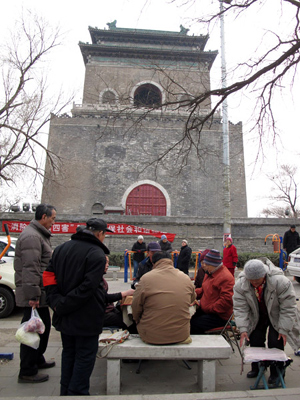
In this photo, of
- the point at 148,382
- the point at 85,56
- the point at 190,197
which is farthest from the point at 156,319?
the point at 85,56

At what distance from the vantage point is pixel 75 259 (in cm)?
255

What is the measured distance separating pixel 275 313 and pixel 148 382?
142 cm

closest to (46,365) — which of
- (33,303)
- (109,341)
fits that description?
(33,303)

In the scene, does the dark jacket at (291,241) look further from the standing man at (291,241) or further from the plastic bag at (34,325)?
the plastic bag at (34,325)

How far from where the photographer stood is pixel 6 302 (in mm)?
5594

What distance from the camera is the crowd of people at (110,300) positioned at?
8.26 ft

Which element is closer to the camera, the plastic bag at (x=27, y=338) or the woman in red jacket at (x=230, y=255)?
the plastic bag at (x=27, y=338)

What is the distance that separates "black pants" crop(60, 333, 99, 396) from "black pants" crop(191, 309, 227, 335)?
57.3 inches

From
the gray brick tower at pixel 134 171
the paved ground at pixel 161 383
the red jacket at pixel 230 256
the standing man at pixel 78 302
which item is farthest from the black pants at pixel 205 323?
the gray brick tower at pixel 134 171

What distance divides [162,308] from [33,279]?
1.34 m

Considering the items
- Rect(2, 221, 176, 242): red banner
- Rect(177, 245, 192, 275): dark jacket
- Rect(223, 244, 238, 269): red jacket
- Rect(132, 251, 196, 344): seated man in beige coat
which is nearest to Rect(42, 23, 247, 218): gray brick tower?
Rect(2, 221, 176, 242): red banner

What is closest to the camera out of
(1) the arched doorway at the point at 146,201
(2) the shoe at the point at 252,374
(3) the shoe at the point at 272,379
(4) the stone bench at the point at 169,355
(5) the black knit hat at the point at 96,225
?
(5) the black knit hat at the point at 96,225

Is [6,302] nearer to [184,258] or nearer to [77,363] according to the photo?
[77,363]

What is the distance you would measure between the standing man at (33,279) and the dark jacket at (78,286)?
0.67 meters
